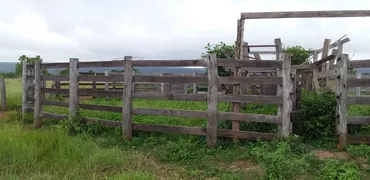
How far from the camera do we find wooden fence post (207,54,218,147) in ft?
20.3

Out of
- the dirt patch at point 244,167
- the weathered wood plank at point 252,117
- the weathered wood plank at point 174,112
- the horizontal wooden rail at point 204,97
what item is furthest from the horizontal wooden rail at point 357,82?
the weathered wood plank at point 174,112

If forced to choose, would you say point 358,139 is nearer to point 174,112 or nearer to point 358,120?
point 358,120

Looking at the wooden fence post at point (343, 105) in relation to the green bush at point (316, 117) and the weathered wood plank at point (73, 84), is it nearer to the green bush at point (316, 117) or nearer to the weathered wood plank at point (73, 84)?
the green bush at point (316, 117)

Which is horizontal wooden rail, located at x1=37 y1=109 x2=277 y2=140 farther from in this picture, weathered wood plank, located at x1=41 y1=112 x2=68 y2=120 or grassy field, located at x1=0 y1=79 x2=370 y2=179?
weathered wood plank, located at x1=41 y1=112 x2=68 y2=120

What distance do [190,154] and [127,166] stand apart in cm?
121

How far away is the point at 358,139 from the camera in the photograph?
5867 mm

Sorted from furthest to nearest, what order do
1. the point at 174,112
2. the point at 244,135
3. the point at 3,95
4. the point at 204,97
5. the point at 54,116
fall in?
the point at 3,95
the point at 54,116
the point at 174,112
the point at 204,97
the point at 244,135

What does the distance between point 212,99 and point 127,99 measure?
1960 mm

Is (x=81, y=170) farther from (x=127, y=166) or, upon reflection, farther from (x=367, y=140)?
(x=367, y=140)

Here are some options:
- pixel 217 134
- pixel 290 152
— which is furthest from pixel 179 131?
pixel 290 152

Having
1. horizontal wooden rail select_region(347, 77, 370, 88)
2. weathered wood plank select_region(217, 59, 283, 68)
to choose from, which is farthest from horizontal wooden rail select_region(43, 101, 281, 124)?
horizontal wooden rail select_region(347, 77, 370, 88)

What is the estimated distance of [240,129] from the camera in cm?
677

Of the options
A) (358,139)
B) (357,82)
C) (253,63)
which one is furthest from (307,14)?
(358,139)

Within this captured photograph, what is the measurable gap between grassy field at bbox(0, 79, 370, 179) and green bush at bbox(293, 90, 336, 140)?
0.34 meters
